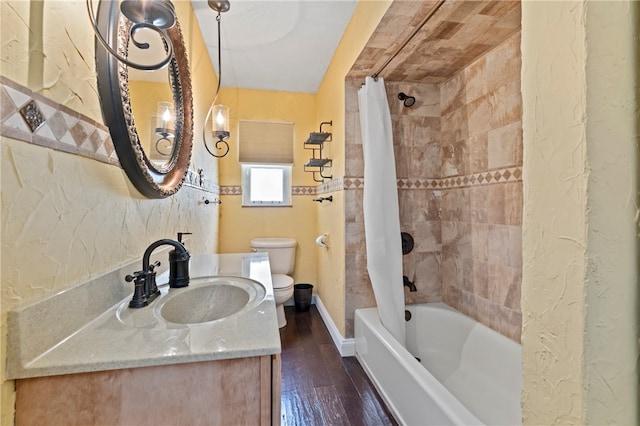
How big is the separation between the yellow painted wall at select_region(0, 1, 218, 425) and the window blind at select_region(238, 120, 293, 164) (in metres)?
2.00

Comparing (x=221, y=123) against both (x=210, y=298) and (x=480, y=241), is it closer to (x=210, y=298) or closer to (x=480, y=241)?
(x=210, y=298)

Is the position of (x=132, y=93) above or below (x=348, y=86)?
below

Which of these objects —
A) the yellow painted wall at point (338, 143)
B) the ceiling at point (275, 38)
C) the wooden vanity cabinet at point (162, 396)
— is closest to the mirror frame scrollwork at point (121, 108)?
the wooden vanity cabinet at point (162, 396)

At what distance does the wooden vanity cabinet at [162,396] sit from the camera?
1.82 feet

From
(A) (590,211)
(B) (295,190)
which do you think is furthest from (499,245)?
(B) (295,190)

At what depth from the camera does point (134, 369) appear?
0.58 metres

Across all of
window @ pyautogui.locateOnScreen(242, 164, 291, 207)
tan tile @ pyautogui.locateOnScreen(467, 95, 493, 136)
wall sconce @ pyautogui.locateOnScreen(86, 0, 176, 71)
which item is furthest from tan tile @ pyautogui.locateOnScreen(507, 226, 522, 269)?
window @ pyautogui.locateOnScreen(242, 164, 291, 207)

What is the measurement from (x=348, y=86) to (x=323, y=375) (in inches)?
81.1

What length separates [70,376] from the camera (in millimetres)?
561

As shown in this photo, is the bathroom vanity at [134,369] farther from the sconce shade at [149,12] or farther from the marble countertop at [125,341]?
the sconce shade at [149,12]

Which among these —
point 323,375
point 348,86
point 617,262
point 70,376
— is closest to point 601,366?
point 617,262

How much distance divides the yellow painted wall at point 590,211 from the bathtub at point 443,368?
30.5 inches

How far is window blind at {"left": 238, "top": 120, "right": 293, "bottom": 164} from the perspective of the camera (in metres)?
2.92

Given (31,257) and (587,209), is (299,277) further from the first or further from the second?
(587,209)
